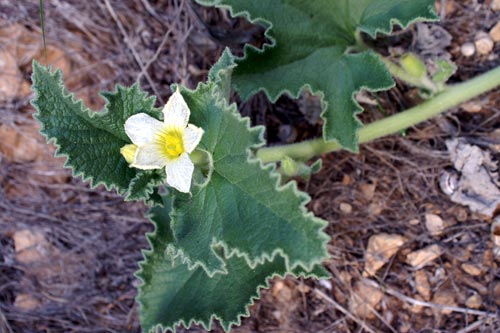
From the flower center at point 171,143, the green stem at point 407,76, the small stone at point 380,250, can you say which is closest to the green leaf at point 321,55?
the green stem at point 407,76

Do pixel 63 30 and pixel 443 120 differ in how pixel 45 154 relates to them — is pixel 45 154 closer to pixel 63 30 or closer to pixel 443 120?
pixel 63 30

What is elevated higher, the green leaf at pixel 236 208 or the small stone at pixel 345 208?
the green leaf at pixel 236 208

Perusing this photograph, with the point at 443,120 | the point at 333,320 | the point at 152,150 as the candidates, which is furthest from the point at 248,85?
the point at 333,320

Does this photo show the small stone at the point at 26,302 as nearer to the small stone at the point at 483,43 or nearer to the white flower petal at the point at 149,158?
the white flower petal at the point at 149,158

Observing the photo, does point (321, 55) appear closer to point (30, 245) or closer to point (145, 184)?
point (145, 184)

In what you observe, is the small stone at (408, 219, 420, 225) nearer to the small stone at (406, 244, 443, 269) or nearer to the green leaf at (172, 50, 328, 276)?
the small stone at (406, 244, 443, 269)

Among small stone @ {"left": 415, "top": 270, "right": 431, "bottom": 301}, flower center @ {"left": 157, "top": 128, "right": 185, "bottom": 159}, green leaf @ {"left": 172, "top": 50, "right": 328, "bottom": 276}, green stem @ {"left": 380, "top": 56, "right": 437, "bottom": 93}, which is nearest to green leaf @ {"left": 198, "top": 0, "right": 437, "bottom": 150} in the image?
green stem @ {"left": 380, "top": 56, "right": 437, "bottom": 93}
